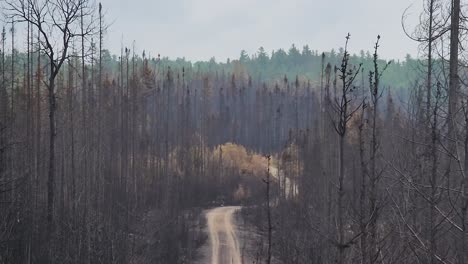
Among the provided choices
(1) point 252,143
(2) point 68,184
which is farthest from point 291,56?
(2) point 68,184

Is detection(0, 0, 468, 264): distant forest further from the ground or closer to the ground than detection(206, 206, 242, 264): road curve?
→ further from the ground

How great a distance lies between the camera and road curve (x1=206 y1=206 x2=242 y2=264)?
2309 cm

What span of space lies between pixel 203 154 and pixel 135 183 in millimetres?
16404

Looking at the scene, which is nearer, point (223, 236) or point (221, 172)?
point (223, 236)

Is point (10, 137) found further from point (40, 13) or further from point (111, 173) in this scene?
point (111, 173)

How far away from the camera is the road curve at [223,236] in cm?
2309

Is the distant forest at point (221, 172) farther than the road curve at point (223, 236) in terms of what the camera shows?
No

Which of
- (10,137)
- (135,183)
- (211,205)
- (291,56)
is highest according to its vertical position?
(291,56)

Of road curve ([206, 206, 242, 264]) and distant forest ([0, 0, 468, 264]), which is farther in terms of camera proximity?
road curve ([206, 206, 242, 264])

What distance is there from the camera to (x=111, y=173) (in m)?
28.8

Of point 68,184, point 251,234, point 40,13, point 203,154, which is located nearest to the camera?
point 40,13

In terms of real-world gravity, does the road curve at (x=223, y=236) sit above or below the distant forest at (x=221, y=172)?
below

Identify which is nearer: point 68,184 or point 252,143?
point 68,184

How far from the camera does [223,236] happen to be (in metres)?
27.4
